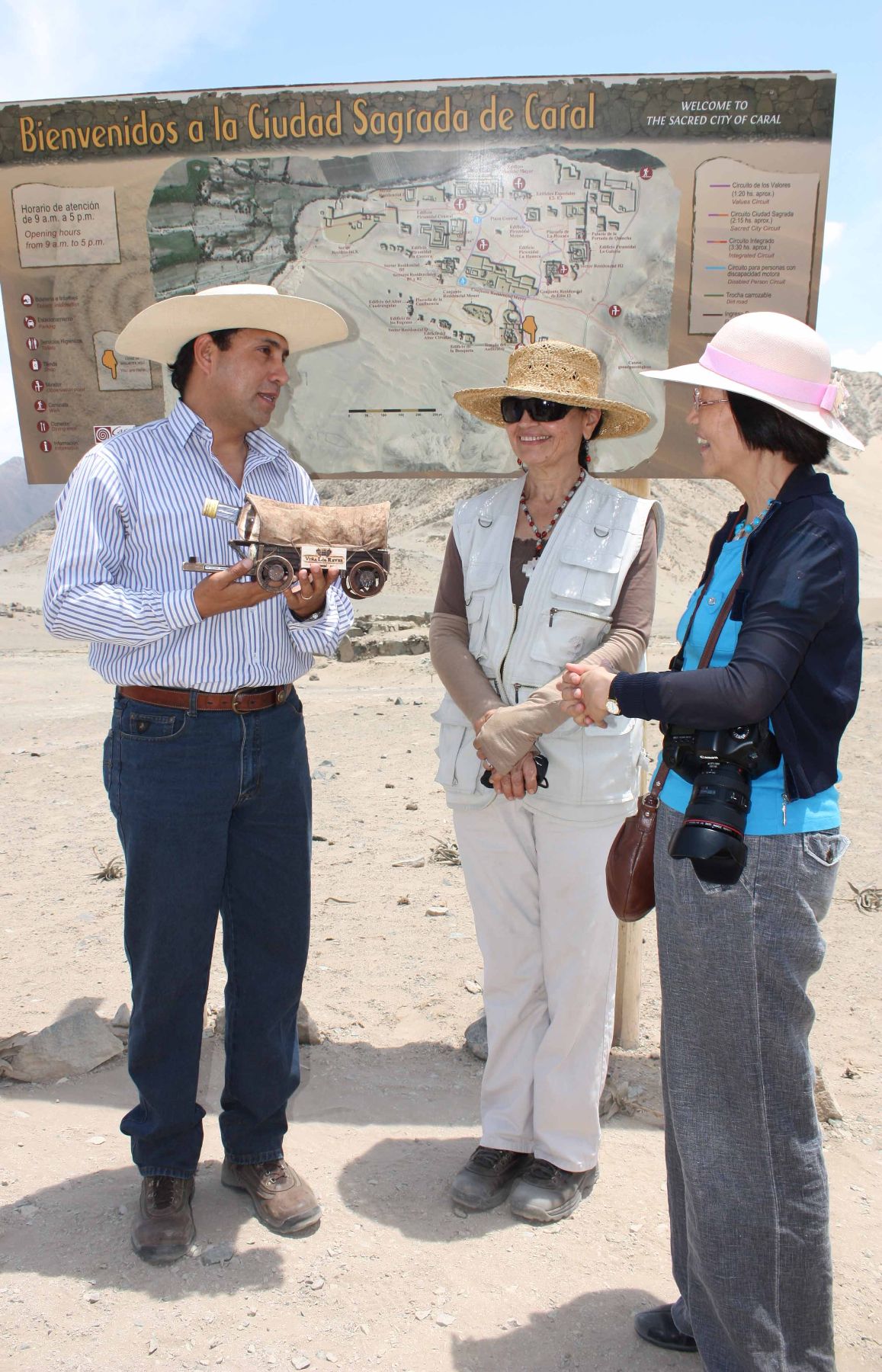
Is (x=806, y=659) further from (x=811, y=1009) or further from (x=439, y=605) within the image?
(x=439, y=605)

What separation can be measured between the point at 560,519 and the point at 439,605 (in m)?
0.47

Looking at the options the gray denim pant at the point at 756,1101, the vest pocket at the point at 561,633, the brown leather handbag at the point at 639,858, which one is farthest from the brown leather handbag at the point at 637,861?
the vest pocket at the point at 561,633

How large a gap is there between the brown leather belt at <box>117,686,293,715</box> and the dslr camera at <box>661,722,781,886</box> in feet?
4.18

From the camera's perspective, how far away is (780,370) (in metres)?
2.21

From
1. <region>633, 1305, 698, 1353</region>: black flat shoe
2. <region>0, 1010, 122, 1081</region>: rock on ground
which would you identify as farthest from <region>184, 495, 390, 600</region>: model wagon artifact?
<region>0, 1010, 122, 1081</region>: rock on ground

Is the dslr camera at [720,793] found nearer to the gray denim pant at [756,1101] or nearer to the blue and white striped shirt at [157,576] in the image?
the gray denim pant at [756,1101]

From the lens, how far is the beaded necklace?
2.21 m

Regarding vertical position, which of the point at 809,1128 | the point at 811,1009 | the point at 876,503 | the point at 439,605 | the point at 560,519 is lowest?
the point at 876,503

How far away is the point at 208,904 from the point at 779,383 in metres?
1.97

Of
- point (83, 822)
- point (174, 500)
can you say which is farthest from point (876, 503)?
point (174, 500)

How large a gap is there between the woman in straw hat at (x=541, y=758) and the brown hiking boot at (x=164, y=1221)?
79cm

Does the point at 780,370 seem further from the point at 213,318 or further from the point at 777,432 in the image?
the point at 213,318

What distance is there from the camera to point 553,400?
306 centimetres

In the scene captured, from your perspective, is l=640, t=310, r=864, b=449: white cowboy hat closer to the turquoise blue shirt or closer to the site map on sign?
the turquoise blue shirt
